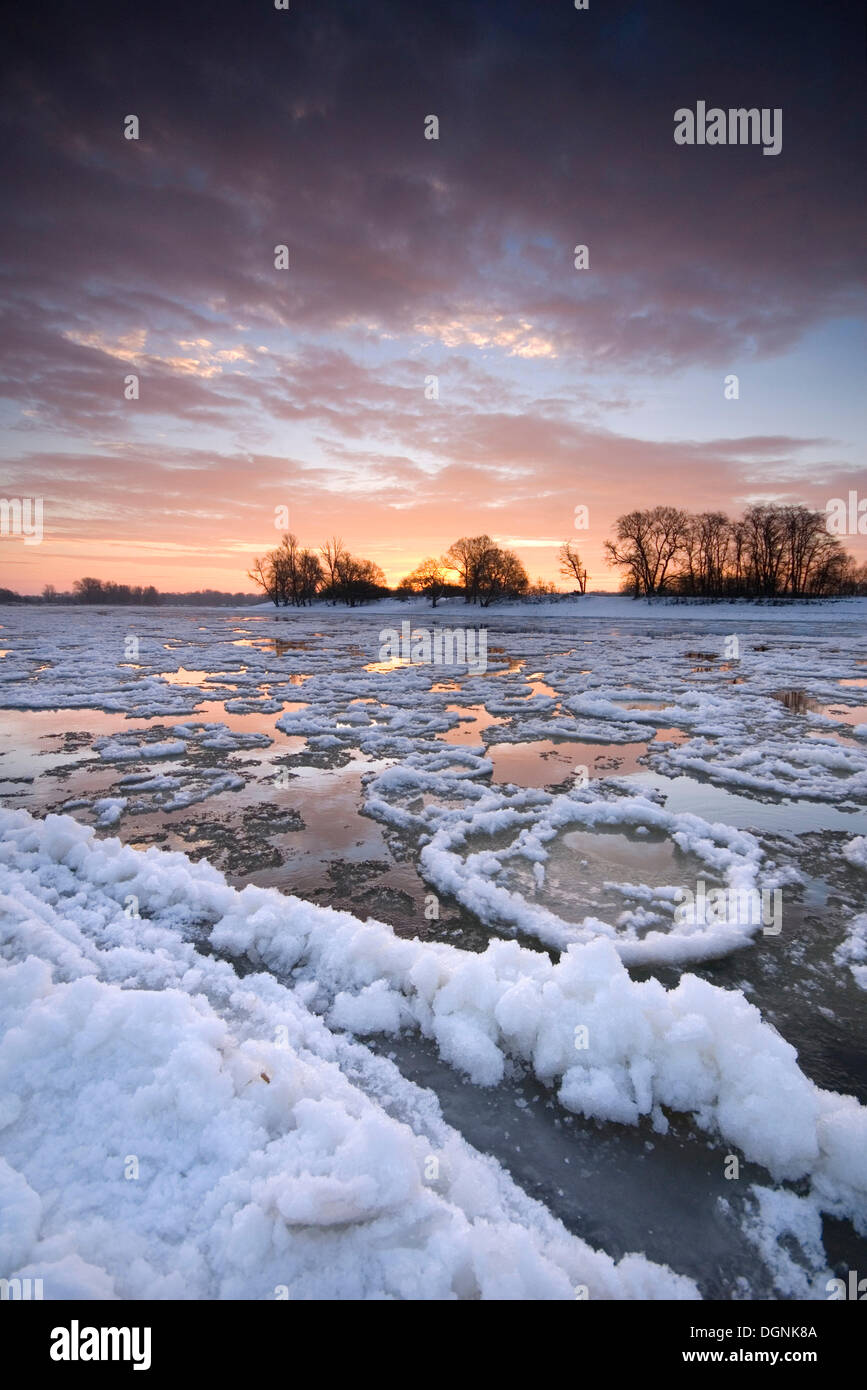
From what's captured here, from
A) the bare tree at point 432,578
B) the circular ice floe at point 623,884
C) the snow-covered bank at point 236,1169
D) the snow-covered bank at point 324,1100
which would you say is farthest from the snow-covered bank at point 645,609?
the snow-covered bank at point 236,1169

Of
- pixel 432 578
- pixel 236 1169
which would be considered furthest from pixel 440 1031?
pixel 432 578

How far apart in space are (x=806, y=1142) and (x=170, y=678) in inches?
543

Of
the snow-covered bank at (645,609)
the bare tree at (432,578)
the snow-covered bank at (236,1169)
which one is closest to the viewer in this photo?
the snow-covered bank at (236,1169)

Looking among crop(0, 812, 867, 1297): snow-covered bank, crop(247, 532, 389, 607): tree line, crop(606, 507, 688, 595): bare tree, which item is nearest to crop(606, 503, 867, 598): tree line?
crop(606, 507, 688, 595): bare tree

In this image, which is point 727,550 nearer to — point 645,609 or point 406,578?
point 645,609

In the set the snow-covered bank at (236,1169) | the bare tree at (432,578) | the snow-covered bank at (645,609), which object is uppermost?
the bare tree at (432,578)

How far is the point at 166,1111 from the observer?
1.84m

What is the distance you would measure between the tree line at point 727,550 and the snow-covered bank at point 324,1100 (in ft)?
207

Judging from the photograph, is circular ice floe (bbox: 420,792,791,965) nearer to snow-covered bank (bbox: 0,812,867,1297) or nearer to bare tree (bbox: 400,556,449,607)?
snow-covered bank (bbox: 0,812,867,1297)

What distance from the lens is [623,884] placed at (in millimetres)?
3615

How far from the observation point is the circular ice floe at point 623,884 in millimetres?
2982

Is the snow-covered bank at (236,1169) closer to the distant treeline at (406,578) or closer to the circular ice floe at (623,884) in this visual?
the circular ice floe at (623,884)

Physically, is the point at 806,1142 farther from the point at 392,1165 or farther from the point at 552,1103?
the point at 392,1165
